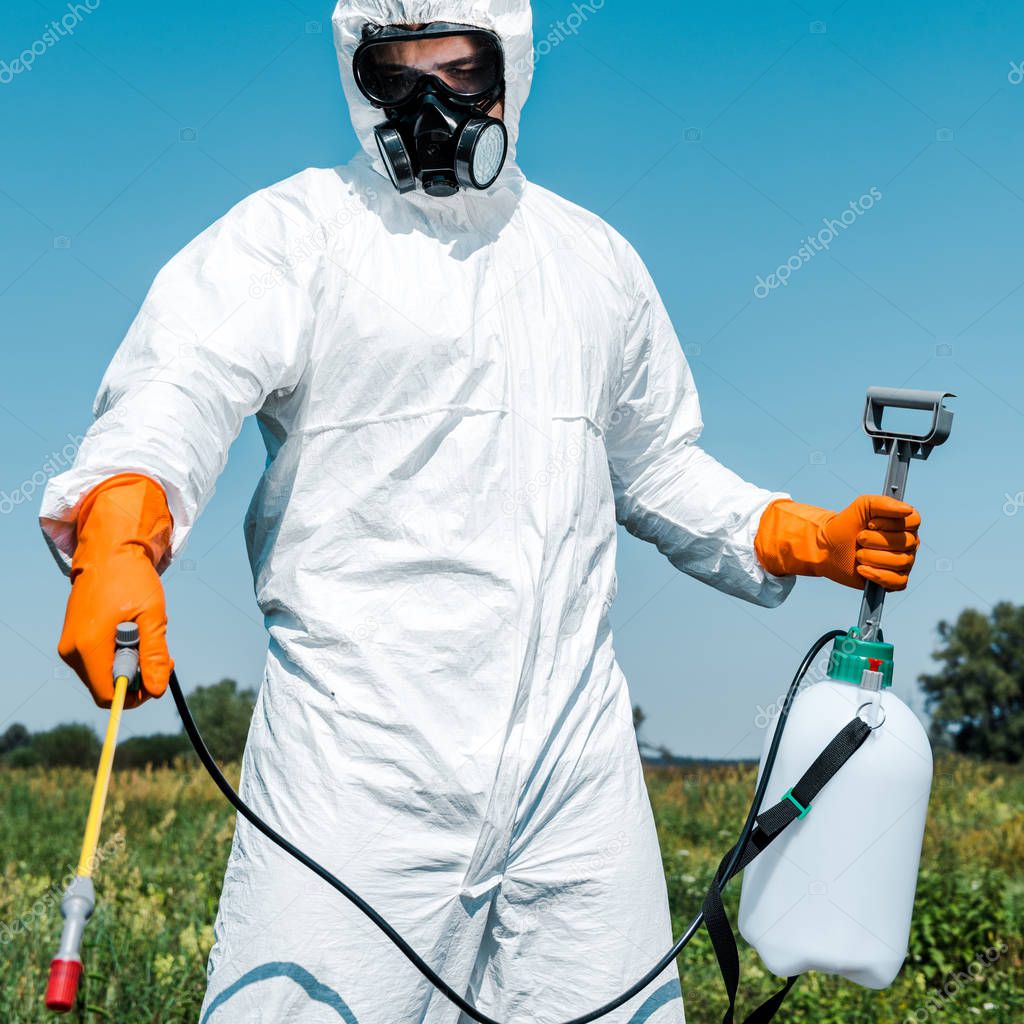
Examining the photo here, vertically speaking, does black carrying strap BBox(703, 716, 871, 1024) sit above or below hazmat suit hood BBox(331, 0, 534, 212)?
below

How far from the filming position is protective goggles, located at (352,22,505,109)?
1.99m

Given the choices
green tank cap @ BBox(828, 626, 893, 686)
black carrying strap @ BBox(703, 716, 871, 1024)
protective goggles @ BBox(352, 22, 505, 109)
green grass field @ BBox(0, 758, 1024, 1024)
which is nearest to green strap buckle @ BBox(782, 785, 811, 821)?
black carrying strap @ BBox(703, 716, 871, 1024)

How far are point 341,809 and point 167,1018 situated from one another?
5.41 feet

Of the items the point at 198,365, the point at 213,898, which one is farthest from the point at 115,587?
the point at 213,898

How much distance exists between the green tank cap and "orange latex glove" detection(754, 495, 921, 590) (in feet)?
0.39

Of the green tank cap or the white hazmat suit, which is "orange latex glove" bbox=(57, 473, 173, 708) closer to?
the white hazmat suit

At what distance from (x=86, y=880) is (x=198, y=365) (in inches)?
29.6

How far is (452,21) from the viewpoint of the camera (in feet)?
6.60

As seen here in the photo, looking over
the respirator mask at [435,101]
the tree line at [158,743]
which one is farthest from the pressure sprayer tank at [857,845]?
the tree line at [158,743]

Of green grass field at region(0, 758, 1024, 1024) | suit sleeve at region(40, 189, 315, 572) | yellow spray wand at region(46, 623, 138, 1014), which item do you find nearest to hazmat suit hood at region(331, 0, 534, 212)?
suit sleeve at region(40, 189, 315, 572)

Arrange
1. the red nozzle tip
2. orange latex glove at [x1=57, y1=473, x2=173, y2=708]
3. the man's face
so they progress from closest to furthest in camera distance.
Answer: the red nozzle tip
orange latex glove at [x1=57, y1=473, x2=173, y2=708]
the man's face

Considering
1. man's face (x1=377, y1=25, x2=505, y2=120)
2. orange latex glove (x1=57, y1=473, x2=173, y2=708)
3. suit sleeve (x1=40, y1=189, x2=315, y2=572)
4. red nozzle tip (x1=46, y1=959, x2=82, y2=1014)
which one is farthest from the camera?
man's face (x1=377, y1=25, x2=505, y2=120)

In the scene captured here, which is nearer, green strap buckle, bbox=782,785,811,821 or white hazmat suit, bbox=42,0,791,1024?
white hazmat suit, bbox=42,0,791,1024

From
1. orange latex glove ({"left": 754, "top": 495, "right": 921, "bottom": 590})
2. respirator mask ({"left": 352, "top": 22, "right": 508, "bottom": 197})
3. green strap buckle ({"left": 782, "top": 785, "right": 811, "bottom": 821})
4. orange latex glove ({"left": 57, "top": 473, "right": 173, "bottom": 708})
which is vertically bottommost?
green strap buckle ({"left": 782, "top": 785, "right": 811, "bottom": 821})
